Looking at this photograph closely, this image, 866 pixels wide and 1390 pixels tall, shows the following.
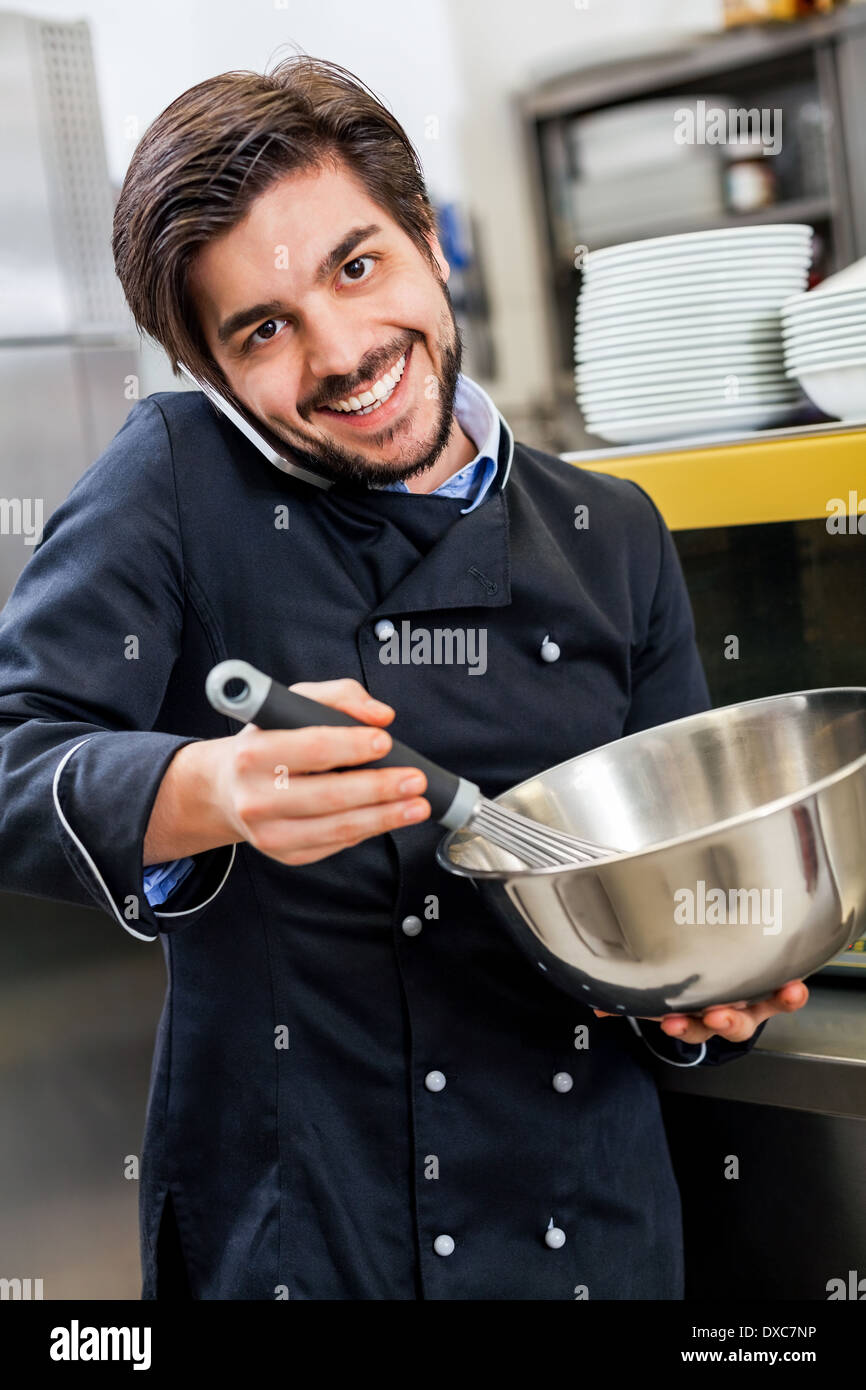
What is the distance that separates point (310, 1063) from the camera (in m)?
0.83

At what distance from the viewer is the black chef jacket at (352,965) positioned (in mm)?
812

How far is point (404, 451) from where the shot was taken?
81 cm

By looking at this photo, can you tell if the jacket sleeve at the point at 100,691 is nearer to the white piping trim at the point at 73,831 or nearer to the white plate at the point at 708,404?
the white piping trim at the point at 73,831

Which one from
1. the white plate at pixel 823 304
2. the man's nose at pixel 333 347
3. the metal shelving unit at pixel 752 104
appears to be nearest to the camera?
the man's nose at pixel 333 347

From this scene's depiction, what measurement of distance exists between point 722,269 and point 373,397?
1.12ft

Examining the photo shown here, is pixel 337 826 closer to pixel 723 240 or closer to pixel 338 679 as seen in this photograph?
pixel 338 679

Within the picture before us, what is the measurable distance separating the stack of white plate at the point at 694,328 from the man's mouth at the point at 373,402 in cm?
27

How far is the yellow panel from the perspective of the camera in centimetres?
92
